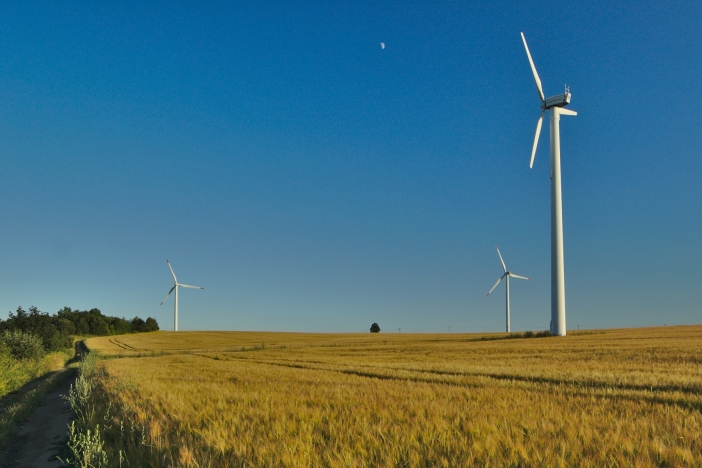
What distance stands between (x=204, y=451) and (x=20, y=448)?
10.5 metres

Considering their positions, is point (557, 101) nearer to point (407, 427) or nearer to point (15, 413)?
point (15, 413)

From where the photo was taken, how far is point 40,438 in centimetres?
1572

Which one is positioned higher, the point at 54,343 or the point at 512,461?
the point at 512,461

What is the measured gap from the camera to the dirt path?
41.9ft

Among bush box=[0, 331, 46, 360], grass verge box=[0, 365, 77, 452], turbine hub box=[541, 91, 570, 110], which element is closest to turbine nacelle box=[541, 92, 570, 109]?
turbine hub box=[541, 91, 570, 110]

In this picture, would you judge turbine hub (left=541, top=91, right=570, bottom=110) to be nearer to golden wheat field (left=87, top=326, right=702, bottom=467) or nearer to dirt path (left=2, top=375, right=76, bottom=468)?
golden wheat field (left=87, top=326, right=702, bottom=467)

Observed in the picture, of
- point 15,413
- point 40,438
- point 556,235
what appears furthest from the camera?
point 556,235

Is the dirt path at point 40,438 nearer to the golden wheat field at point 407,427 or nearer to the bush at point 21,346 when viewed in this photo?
the golden wheat field at point 407,427

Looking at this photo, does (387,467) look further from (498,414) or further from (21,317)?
(21,317)

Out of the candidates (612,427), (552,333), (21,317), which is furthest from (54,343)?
(612,427)

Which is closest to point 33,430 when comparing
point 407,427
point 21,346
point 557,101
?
point 407,427

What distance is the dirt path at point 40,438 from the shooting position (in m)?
12.8

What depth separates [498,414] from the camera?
9.06 meters

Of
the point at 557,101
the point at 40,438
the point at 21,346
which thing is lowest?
the point at 21,346
